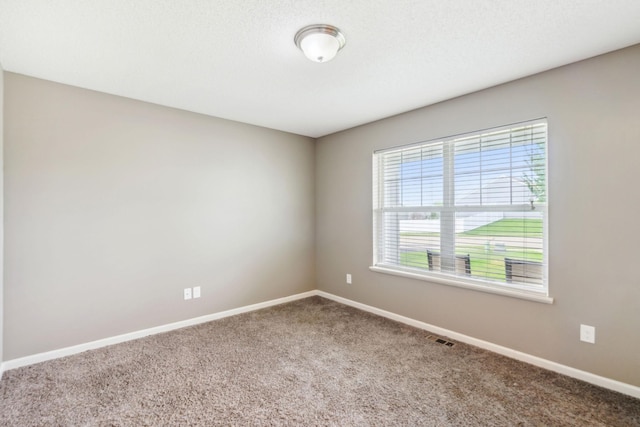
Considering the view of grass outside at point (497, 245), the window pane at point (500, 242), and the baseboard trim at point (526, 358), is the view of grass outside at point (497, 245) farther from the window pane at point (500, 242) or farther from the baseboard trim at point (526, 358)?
the baseboard trim at point (526, 358)

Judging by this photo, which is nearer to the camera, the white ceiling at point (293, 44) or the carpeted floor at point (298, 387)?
the white ceiling at point (293, 44)

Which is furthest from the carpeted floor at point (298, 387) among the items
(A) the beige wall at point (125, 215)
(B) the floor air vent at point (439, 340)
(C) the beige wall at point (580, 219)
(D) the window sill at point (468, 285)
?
(D) the window sill at point (468, 285)

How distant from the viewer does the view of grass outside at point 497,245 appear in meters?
2.47

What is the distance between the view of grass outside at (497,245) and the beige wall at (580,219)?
17 centimetres

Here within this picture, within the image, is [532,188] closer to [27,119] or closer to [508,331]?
[508,331]

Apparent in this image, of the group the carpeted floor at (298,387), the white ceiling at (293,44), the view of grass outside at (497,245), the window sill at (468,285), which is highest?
the white ceiling at (293,44)

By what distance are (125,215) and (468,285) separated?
328 centimetres

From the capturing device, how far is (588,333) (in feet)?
7.01

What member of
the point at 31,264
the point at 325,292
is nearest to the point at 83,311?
the point at 31,264

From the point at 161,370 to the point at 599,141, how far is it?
3622 mm

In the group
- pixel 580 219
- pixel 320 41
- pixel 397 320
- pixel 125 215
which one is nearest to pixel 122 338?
pixel 125 215

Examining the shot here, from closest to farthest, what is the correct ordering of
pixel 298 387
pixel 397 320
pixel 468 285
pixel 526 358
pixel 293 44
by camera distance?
1. pixel 293 44
2. pixel 298 387
3. pixel 526 358
4. pixel 468 285
5. pixel 397 320

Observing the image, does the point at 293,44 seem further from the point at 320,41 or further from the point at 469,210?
the point at 469,210

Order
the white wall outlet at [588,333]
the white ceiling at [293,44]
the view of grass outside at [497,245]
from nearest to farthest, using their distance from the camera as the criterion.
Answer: the white ceiling at [293,44] < the white wall outlet at [588,333] < the view of grass outside at [497,245]
